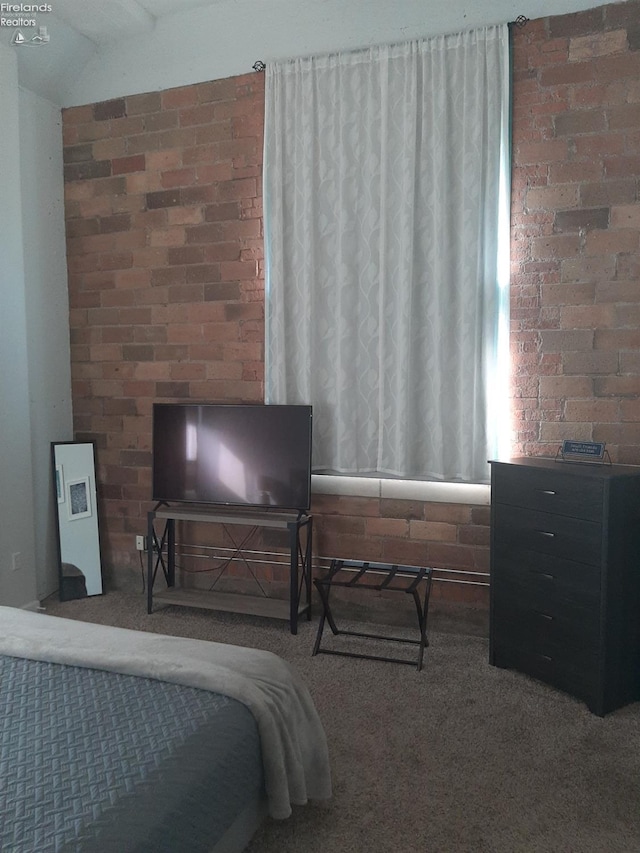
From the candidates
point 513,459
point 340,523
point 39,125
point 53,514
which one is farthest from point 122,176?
point 513,459

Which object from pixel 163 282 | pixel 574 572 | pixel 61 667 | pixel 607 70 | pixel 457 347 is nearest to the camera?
pixel 61 667

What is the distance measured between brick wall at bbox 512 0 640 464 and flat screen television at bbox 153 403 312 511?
1.17 m

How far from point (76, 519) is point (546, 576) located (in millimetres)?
2814

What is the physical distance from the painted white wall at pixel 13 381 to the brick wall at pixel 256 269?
20.2 inches

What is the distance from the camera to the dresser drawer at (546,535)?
2645 millimetres

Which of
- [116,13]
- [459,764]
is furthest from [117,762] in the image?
[116,13]

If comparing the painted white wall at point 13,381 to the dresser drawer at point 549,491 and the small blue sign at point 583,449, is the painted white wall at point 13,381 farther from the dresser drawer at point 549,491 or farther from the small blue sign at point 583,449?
the small blue sign at point 583,449

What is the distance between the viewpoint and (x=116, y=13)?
367 centimetres

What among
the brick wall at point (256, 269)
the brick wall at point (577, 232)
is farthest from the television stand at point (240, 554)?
the brick wall at point (577, 232)

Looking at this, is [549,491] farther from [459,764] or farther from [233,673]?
[233,673]

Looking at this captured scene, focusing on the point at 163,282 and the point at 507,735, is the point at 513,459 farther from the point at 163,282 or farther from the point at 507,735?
the point at 163,282

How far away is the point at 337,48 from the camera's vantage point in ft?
11.4

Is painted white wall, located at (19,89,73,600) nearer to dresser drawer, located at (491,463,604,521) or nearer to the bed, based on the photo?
the bed

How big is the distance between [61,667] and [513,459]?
7.16 feet
